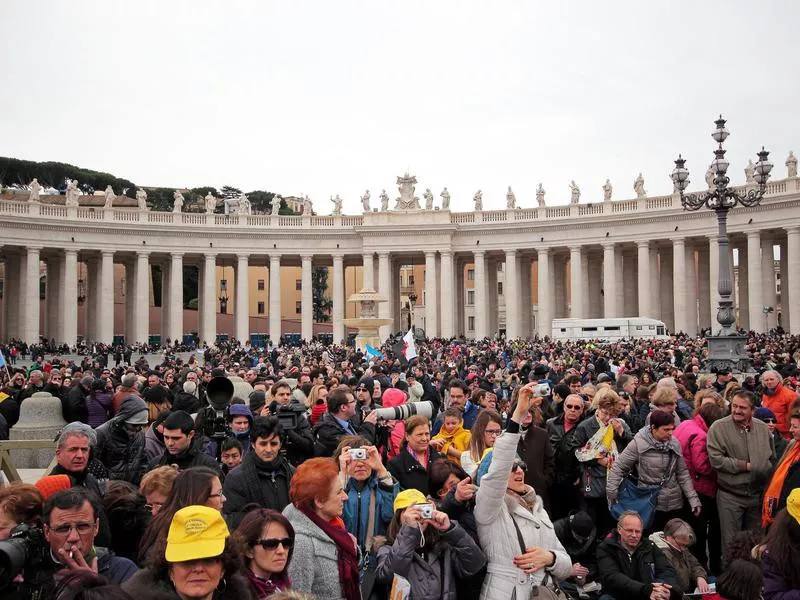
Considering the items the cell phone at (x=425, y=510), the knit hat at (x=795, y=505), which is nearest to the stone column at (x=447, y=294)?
the knit hat at (x=795, y=505)

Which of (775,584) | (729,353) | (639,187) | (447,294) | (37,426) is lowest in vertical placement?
(775,584)

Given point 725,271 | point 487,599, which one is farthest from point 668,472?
point 725,271

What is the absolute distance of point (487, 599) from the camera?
226 inches

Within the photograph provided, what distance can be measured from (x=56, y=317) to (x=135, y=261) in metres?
7.69

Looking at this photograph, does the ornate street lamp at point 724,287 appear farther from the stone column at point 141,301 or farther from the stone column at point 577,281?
the stone column at point 141,301

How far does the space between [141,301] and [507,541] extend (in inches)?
2357

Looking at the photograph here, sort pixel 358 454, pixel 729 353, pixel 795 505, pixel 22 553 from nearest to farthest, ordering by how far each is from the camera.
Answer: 1. pixel 22 553
2. pixel 795 505
3. pixel 358 454
4. pixel 729 353

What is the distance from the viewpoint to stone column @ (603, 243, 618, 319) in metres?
60.3

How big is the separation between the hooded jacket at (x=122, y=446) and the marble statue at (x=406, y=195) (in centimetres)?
5722

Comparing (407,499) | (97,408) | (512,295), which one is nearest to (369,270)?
(512,295)

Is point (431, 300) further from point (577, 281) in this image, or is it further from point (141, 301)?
point (141, 301)

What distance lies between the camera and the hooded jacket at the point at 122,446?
329 inches

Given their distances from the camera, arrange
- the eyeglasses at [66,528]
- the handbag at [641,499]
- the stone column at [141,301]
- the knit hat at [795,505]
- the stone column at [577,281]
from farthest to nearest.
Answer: the stone column at [577,281] → the stone column at [141,301] → the handbag at [641,499] → the knit hat at [795,505] → the eyeglasses at [66,528]

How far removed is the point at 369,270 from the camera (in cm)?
6506
